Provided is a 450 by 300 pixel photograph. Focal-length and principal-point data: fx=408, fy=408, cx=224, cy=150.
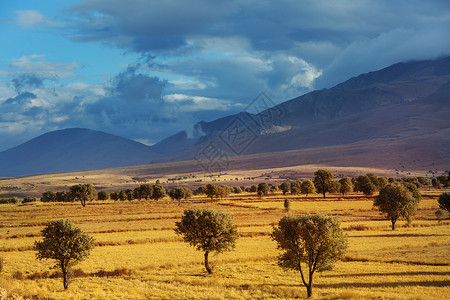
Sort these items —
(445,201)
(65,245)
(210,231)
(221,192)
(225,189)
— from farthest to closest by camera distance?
(225,189)
(221,192)
(445,201)
(210,231)
(65,245)

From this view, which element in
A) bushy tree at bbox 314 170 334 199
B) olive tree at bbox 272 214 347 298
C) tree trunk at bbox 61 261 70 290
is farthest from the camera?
bushy tree at bbox 314 170 334 199

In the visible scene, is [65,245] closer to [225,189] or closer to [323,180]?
[323,180]

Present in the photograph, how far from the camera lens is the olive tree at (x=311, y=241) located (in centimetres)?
2923

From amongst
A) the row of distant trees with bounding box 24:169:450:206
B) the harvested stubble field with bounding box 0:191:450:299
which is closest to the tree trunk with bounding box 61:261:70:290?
the harvested stubble field with bounding box 0:191:450:299

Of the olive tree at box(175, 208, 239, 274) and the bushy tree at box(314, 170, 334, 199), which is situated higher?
the bushy tree at box(314, 170, 334, 199)

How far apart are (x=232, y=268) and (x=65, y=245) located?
50.3 ft

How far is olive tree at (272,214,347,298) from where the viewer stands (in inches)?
1151

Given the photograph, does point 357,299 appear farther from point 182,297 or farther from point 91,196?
point 91,196

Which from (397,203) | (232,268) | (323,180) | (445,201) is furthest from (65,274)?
(323,180)

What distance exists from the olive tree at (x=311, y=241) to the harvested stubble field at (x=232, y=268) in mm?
2133

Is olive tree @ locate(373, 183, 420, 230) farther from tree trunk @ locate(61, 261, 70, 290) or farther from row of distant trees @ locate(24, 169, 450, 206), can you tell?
row of distant trees @ locate(24, 169, 450, 206)

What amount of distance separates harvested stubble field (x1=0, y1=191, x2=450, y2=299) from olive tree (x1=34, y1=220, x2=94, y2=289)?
1943 mm

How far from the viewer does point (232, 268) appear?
128 ft

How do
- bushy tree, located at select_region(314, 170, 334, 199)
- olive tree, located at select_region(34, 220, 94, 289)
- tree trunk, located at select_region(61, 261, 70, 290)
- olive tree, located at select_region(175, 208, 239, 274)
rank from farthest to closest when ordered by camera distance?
bushy tree, located at select_region(314, 170, 334, 199) < olive tree, located at select_region(175, 208, 239, 274) < olive tree, located at select_region(34, 220, 94, 289) < tree trunk, located at select_region(61, 261, 70, 290)
